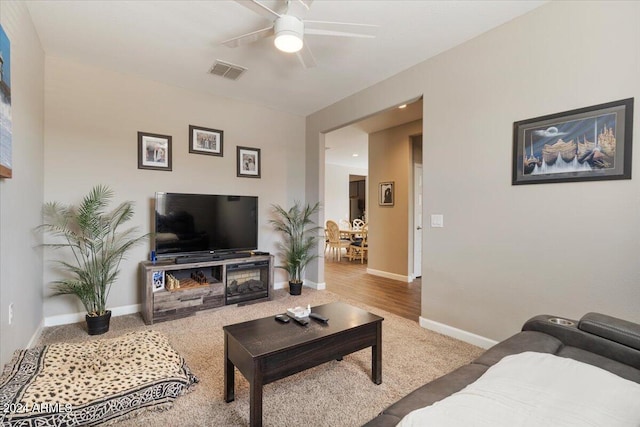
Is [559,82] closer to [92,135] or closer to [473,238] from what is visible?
[473,238]

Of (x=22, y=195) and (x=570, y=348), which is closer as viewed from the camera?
(x=570, y=348)

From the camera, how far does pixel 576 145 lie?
2055 mm

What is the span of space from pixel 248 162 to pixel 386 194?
265 cm

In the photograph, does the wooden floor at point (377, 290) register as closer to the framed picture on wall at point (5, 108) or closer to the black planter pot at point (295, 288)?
the black planter pot at point (295, 288)

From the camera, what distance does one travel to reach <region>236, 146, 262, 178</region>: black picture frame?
4.18m

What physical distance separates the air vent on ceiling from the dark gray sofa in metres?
3.32

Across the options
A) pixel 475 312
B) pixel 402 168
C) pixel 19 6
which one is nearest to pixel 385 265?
pixel 402 168

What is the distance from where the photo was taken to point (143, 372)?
1834 millimetres

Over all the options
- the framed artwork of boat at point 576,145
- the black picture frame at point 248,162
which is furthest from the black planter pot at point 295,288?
the framed artwork of boat at point 576,145

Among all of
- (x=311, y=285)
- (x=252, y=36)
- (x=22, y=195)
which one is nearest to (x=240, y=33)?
(x=252, y=36)

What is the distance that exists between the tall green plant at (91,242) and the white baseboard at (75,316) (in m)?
0.22

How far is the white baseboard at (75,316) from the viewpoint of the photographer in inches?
118

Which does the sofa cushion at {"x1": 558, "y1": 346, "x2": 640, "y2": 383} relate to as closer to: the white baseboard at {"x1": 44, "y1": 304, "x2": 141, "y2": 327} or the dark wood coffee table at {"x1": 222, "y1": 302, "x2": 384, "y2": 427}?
the dark wood coffee table at {"x1": 222, "y1": 302, "x2": 384, "y2": 427}

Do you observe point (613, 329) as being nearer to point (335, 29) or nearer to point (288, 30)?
point (288, 30)
